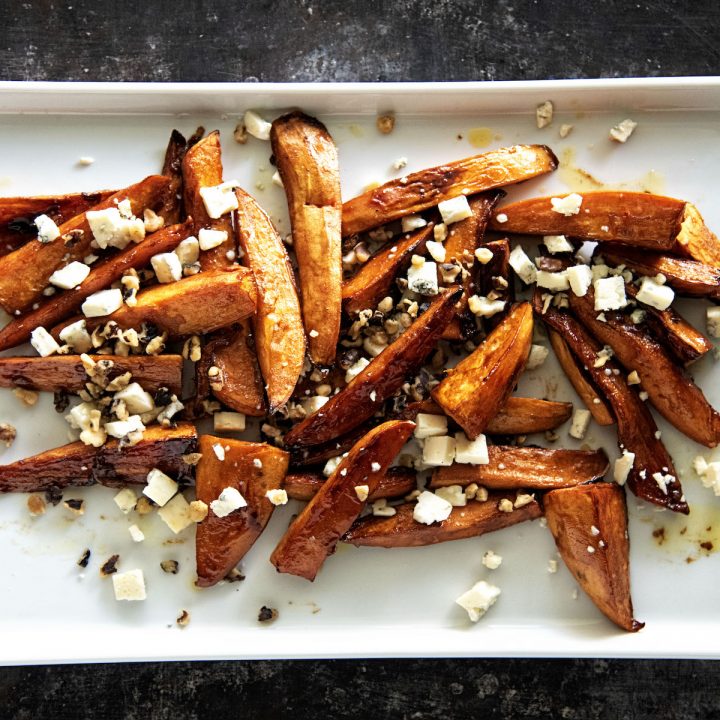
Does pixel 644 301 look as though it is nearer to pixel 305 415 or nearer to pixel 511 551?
pixel 511 551

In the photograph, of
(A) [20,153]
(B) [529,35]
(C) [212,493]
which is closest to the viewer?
(C) [212,493]

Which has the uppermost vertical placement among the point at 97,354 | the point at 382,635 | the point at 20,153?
the point at 20,153

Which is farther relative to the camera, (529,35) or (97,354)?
(529,35)

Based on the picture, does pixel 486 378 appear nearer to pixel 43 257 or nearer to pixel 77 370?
pixel 77 370

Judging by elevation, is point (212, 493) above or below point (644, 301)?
below

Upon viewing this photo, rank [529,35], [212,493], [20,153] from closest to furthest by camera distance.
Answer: [212,493]
[20,153]
[529,35]

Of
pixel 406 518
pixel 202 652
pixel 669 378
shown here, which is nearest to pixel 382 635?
pixel 406 518

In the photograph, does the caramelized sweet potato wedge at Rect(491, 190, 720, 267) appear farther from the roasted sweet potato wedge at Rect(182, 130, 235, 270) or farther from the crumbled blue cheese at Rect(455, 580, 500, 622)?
the crumbled blue cheese at Rect(455, 580, 500, 622)

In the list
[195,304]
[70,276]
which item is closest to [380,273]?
[195,304]

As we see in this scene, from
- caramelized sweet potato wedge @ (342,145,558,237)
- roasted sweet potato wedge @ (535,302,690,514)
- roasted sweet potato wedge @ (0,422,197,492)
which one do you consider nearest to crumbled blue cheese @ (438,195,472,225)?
caramelized sweet potato wedge @ (342,145,558,237)
